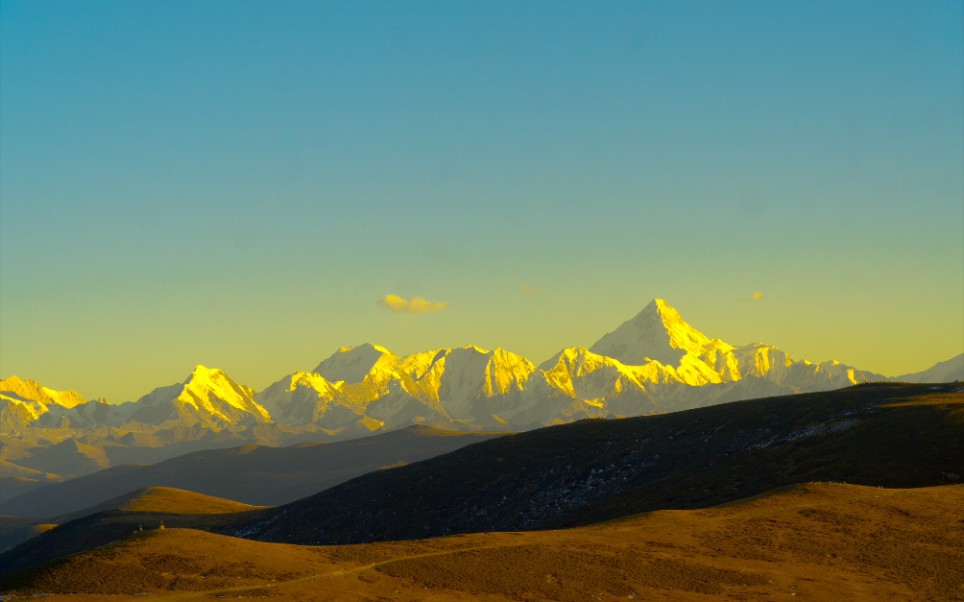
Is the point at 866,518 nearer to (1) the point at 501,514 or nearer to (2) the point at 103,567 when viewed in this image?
(2) the point at 103,567

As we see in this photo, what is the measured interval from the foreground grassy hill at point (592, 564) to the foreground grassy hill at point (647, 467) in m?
23.3

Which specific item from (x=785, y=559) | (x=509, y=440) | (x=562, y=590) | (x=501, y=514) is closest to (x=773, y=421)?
(x=501, y=514)

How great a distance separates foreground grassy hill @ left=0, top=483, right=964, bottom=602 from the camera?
5584 centimetres

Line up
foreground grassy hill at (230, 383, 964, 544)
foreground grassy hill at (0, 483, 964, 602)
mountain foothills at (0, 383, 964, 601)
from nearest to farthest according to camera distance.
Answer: foreground grassy hill at (0, 483, 964, 602) → mountain foothills at (0, 383, 964, 601) → foreground grassy hill at (230, 383, 964, 544)

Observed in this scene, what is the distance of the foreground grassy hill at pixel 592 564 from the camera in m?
55.8

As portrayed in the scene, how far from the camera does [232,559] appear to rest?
62.7 m

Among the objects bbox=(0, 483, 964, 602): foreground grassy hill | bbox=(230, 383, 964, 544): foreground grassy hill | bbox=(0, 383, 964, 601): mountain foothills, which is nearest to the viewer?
bbox=(0, 483, 964, 602): foreground grassy hill

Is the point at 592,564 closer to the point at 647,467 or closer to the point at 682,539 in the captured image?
the point at 682,539

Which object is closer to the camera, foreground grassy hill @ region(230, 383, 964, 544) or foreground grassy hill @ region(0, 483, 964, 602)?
foreground grassy hill @ region(0, 483, 964, 602)

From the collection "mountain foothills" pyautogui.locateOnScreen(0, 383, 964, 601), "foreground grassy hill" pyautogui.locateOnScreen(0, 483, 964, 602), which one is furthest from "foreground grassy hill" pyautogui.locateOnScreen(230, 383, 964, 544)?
"foreground grassy hill" pyautogui.locateOnScreen(0, 483, 964, 602)

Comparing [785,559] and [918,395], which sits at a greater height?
[918,395]

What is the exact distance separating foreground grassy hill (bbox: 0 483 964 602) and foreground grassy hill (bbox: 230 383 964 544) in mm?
23253

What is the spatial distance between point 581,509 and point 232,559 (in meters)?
62.4

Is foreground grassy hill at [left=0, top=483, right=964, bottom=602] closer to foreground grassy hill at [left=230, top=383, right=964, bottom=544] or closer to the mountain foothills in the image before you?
the mountain foothills
